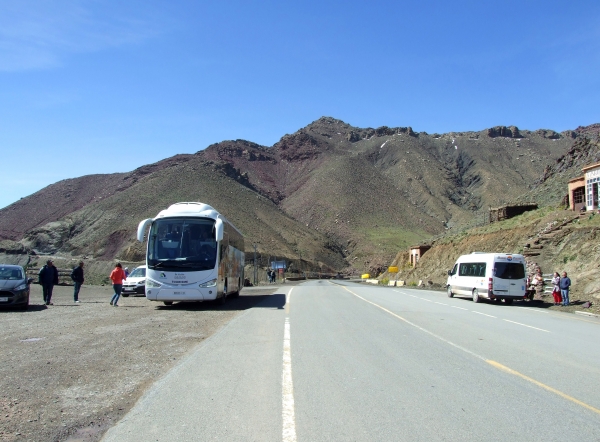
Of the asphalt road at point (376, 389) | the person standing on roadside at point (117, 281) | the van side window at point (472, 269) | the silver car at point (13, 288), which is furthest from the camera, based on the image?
the van side window at point (472, 269)

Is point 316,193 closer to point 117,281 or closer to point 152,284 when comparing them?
point 117,281

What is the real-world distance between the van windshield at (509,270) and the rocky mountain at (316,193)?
151 ft

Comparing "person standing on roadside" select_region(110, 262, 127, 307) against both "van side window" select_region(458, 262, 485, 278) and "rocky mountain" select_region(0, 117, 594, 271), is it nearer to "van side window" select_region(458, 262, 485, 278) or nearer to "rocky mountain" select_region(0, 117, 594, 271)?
"van side window" select_region(458, 262, 485, 278)

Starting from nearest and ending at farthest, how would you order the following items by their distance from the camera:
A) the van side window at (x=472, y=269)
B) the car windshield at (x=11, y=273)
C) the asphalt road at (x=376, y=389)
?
the asphalt road at (x=376, y=389)
the car windshield at (x=11, y=273)
the van side window at (x=472, y=269)

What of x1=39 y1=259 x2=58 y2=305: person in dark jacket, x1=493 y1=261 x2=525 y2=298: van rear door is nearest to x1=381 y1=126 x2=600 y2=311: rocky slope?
x1=493 y1=261 x2=525 y2=298: van rear door

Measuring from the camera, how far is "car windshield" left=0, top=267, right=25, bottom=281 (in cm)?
1748

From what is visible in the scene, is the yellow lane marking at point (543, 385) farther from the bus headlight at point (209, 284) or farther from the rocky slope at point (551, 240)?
the rocky slope at point (551, 240)

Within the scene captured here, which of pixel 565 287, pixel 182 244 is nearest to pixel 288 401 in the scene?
pixel 182 244

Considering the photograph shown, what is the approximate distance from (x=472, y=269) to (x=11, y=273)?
2059 cm

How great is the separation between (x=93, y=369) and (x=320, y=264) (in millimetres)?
87461

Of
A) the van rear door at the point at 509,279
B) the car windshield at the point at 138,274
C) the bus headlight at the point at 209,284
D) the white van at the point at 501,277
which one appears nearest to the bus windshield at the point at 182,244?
the bus headlight at the point at 209,284

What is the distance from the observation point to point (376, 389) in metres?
6.97

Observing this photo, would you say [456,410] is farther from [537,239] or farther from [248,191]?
[248,191]

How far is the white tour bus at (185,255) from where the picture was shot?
17984 millimetres
